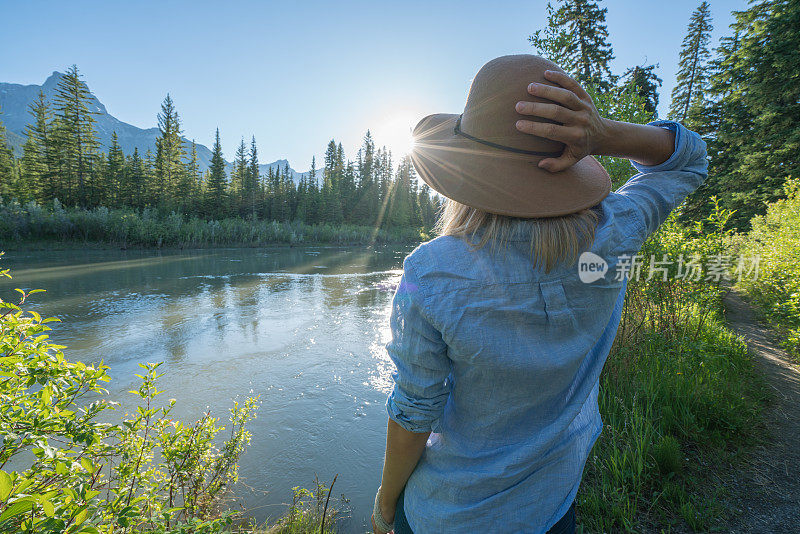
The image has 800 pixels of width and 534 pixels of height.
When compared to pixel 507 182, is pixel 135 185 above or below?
above

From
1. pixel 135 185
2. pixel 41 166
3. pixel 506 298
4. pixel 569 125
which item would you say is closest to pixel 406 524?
pixel 506 298

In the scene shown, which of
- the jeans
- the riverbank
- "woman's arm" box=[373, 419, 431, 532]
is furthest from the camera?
the riverbank

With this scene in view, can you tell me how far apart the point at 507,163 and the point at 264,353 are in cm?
679

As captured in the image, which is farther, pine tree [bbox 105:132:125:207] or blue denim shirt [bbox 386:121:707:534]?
pine tree [bbox 105:132:125:207]

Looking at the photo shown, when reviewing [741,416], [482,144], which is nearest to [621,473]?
[741,416]

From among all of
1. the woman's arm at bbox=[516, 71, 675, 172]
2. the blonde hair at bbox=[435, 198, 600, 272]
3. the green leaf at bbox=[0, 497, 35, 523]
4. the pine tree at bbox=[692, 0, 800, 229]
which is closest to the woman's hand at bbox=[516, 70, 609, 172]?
the woman's arm at bbox=[516, 71, 675, 172]

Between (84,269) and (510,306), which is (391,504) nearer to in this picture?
(510,306)

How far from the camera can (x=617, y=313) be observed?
42.8 inches

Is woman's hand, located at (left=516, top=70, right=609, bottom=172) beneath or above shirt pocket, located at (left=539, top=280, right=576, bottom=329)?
above

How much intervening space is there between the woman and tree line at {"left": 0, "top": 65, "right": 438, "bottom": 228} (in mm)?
39529

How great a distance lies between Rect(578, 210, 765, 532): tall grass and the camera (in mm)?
2283

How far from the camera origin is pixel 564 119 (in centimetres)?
75

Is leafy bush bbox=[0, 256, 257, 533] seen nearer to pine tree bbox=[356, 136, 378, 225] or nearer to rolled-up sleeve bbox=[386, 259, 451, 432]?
rolled-up sleeve bbox=[386, 259, 451, 432]

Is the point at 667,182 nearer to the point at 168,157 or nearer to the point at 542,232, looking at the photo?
the point at 542,232
